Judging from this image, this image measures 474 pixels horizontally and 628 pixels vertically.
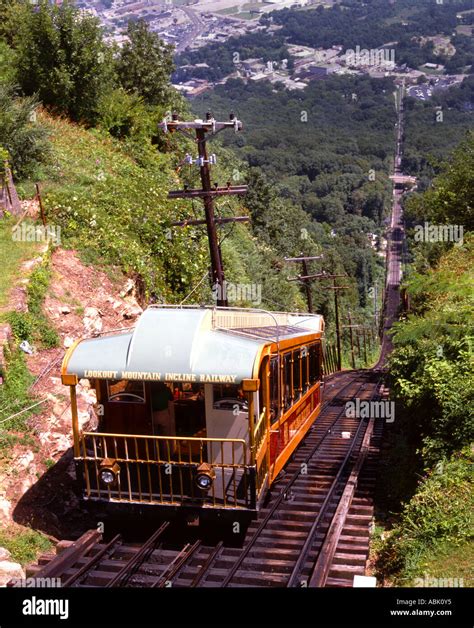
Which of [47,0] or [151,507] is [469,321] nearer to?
[151,507]

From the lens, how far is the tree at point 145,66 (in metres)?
40.6

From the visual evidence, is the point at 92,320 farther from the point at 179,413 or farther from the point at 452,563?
the point at 452,563

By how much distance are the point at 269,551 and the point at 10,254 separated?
11.0 metres

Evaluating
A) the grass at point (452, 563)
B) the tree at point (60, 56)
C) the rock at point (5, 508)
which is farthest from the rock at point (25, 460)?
the tree at point (60, 56)

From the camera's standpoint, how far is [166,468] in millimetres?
11023

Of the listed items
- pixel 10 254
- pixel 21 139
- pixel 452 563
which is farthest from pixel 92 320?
pixel 452 563

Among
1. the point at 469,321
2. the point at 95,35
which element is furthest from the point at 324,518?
the point at 95,35

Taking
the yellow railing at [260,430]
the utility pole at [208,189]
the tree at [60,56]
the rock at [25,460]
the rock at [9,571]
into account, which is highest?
the tree at [60,56]

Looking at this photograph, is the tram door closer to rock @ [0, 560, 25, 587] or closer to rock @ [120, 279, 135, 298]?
rock @ [0, 560, 25, 587]

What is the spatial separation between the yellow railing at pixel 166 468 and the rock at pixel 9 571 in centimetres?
146

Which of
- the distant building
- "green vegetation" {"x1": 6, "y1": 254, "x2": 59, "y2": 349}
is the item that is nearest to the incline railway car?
"green vegetation" {"x1": 6, "y1": 254, "x2": 59, "y2": 349}

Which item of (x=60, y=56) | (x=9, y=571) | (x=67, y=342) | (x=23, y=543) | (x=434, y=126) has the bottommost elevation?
(x=23, y=543)

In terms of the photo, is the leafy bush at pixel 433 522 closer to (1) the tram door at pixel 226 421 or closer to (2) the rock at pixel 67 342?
(1) the tram door at pixel 226 421
